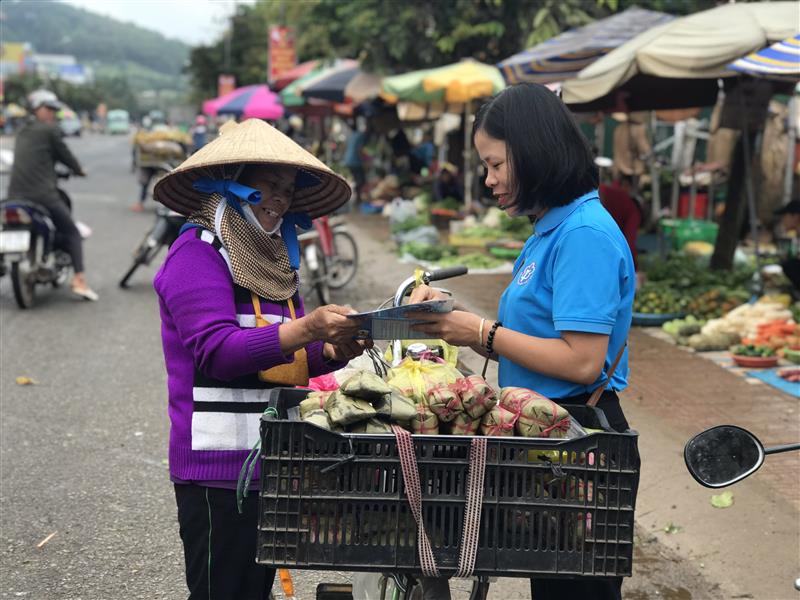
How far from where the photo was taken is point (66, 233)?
407 inches

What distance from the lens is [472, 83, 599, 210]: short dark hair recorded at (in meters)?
2.34

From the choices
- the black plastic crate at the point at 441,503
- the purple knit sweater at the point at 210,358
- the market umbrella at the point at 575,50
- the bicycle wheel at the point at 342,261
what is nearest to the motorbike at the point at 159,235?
the bicycle wheel at the point at 342,261

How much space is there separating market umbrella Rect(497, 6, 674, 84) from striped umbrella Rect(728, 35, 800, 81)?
3.90m

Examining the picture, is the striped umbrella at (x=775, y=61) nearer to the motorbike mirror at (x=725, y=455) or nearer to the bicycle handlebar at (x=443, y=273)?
the bicycle handlebar at (x=443, y=273)

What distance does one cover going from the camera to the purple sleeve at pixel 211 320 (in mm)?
2398

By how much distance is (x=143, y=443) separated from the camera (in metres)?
5.92

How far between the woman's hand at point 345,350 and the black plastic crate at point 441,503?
51cm

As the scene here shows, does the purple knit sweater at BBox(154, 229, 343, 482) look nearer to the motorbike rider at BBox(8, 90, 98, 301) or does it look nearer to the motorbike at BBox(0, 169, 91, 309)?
the motorbike at BBox(0, 169, 91, 309)

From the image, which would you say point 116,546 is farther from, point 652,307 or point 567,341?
point 652,307

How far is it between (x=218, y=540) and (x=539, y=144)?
54.8 inches

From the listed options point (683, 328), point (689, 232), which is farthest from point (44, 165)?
point (689, 232)

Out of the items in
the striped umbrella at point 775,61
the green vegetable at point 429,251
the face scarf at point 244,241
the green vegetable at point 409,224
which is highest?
the striped umbrella at point 775,61

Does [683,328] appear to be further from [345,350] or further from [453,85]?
[345,350]

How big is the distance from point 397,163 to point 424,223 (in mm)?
7086
